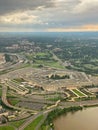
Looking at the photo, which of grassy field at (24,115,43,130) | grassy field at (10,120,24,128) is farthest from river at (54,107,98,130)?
grassy field at (10,120,24,128)

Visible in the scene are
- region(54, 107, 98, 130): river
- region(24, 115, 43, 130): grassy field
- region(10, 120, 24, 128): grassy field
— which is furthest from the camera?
region(10, 120, 24, 128): grassy field

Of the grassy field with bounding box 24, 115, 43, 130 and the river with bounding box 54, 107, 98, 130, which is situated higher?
the grassy field with bounding box 24, 115, 43, 130

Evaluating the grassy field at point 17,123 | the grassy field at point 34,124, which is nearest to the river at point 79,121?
the grassy field at point 34,124

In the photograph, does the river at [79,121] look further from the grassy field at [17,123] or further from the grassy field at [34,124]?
the grassy field at [17,123]

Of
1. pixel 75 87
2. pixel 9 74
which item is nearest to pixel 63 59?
pixel 9 74

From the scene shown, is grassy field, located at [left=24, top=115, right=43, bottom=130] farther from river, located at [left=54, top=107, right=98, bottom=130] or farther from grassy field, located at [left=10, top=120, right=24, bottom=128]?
river, located at [left=54, top=107, right=98, bottom=130]

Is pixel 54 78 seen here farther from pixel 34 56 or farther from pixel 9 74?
pixel 34 56

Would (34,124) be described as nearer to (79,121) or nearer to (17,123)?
(17,123)

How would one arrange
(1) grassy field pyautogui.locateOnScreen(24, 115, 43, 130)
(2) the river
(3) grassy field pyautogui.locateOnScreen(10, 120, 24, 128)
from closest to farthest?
(1) grassy field pyautogui.locateOnScreen(24, 115, 43, 130) < (2) the river < (3) grassy field pyautogui.locateOnScreen(10, 120, 24, 128)

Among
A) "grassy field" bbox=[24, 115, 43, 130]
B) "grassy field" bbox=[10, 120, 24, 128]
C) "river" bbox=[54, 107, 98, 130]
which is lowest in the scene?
"river" bbox=[54, 107, 98, 130]
